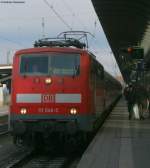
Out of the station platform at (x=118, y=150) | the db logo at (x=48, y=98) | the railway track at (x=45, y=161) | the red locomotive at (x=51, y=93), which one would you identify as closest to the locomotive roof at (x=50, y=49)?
the red locomotive at (x=51, y=93)

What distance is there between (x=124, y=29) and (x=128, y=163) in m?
35.3

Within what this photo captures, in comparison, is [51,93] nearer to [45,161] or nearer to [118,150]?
[45,161]

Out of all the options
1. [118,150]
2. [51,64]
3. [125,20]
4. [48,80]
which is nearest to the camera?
[118,150]

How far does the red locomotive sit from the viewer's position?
57.4 ft

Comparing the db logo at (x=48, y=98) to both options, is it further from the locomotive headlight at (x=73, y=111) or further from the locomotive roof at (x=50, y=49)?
the locomotive roof at (x=50, y=49)

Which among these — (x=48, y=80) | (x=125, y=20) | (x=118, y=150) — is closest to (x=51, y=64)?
(x=48, y=80)

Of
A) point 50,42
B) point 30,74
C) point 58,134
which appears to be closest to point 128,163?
point 58,134

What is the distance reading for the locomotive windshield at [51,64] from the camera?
18141mm

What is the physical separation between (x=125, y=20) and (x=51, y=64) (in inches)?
1003

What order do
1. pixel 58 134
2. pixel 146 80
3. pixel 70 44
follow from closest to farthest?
pixel 58 134
pixel 70 44
pixel 146 80

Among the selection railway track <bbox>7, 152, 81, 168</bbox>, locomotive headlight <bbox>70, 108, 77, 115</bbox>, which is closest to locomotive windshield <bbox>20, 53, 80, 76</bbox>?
locomotive headlight <bbox>70, 108, 77, 115</bbox>

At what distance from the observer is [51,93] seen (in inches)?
700

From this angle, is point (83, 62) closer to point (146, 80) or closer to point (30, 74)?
point (30, 74)

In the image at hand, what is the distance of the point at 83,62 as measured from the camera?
714 inches
